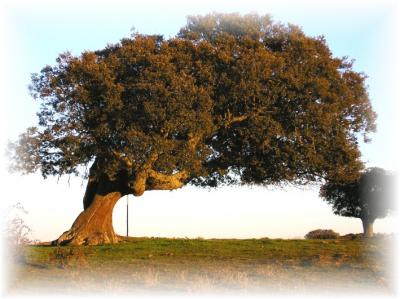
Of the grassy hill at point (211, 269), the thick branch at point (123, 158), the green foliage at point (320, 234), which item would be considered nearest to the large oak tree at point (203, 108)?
the thick branch at point (123, 158)

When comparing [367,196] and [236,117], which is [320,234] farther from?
[236,117]

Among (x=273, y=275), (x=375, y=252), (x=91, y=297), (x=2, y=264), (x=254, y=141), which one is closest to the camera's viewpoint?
(x=91, y=297)

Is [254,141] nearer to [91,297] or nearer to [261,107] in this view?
[261,107]

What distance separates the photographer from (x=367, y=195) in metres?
65.7

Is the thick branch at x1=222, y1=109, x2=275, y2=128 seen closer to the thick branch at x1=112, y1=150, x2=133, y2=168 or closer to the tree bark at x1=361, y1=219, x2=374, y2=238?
the thick branch at x1=112, y1=150, x2=133, y2=168

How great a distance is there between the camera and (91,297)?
15820 millimetres

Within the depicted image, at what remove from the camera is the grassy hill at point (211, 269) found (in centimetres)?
1747

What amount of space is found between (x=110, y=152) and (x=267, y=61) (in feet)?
36.3

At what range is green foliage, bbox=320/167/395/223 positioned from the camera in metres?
64.5

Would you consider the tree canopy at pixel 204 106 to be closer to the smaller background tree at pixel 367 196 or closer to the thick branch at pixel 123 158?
the thick branch at pixel 123 158

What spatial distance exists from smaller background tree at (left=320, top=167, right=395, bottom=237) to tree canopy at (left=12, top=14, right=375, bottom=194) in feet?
92.5

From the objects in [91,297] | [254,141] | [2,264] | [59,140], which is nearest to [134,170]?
[59,140]

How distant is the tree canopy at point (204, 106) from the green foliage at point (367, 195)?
28.2 metres

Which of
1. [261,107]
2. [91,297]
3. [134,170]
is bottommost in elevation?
[91,297]
